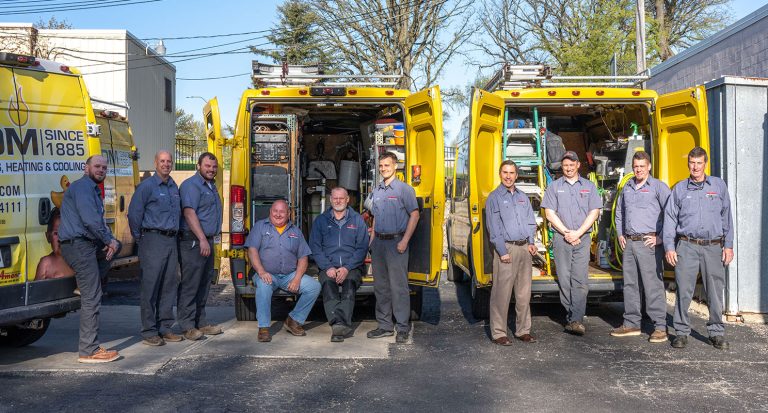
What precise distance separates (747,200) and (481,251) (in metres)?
3.10

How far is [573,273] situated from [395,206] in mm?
1915

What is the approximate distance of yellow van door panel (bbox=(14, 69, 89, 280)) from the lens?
6109 millimetres

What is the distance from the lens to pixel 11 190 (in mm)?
→ 5891

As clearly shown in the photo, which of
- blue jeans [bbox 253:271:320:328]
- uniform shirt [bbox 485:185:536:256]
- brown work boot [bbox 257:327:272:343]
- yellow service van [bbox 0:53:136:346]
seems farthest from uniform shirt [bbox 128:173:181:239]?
uniform shirt [bbox 485:185:536:256]

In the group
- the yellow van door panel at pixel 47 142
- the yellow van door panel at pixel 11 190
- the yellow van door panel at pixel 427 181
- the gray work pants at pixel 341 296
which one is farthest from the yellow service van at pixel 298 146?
the yellow van door panel at pixel 11 190

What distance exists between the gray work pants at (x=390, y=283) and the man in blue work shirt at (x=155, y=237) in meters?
1.93

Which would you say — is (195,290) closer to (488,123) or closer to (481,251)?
(481,251)

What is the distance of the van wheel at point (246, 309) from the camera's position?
27.5ft

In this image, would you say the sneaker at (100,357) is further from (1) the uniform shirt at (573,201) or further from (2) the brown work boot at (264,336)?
(1) the uniform shirt at (573,201)

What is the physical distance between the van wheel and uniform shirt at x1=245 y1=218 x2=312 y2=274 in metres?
0.99

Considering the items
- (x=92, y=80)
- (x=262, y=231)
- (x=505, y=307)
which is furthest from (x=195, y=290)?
(x=92, y=80)

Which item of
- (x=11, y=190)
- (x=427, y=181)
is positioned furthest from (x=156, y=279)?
(x=427, y=181)

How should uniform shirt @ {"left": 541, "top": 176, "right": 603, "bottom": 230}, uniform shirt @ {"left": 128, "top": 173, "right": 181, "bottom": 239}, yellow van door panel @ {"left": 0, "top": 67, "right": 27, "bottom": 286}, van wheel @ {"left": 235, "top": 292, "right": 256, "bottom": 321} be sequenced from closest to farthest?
yellow van door panel @ {"left": 0, "top": 67, "right": 27, "bottom": 286} → uniform shirt @ {"left": 128, "top": 173, "right": 181, "bottom": 239} → uniform shirt @ {"left": 541, "top": 176, "right": 603, "bottom": 230} → van wheel @ {"left": 235, "top": 292, "right": 256, "bottom": 321}

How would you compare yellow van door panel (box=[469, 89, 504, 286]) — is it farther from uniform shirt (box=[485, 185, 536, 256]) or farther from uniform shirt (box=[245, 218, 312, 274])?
uniform shirt (box=[245, 218, 312, 274])
